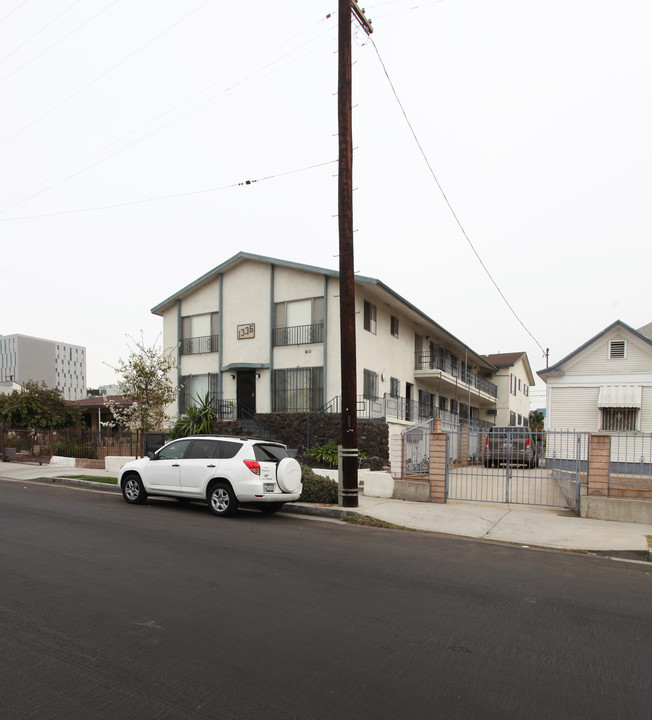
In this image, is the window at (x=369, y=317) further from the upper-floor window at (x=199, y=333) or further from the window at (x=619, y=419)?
the window at (x=619, y=419)

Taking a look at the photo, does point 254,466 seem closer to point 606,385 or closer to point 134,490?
point 134,490

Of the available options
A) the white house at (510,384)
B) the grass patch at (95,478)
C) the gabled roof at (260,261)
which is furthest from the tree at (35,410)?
the white house at (510,384)

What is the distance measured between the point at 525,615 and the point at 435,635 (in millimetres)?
1180

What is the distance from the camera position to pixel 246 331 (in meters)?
25.2

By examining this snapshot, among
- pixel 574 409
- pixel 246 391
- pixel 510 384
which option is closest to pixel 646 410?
pixel 574 409

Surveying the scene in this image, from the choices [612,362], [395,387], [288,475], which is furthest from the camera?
[395,387]

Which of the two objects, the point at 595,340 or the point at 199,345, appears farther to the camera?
the point at 199,345

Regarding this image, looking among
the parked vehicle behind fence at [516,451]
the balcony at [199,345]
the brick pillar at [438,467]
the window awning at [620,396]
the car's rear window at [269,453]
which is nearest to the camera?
the car's rear window at [269,453]

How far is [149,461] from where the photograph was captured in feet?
40.7

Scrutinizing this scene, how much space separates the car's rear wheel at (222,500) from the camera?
428 inches

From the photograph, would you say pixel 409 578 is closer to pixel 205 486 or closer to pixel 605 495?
pixel 205 486

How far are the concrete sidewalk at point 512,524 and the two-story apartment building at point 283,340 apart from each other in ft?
31.9

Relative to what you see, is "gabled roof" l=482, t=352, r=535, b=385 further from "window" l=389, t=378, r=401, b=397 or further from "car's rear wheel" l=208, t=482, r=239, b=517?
"car's rear wheel" l=208, t=482, r=239, b=517

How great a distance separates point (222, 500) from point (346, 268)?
543 cm
